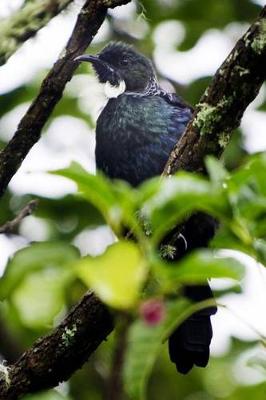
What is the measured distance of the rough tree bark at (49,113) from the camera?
250cm

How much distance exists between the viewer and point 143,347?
48.7 inches

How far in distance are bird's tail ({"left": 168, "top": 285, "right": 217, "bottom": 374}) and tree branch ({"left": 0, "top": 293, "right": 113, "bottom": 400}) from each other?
2.43 feet

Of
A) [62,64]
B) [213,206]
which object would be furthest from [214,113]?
[213,206]

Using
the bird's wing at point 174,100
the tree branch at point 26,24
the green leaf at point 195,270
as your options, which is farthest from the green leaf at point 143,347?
the bird's wing at point 174,100

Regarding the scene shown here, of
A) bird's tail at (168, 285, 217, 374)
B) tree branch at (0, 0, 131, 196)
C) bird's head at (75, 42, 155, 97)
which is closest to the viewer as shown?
tree branch at (0, 0, 131, 196)

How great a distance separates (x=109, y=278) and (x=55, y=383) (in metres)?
2.00

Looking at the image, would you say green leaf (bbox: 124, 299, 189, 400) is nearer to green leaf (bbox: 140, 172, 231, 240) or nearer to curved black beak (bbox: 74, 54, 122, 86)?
green leaf (bbox: 140, 172, 231, 240)

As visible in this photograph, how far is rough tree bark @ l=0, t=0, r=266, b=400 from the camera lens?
250 centimetres

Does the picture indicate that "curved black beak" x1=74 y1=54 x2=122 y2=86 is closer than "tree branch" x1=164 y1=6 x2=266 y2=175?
No

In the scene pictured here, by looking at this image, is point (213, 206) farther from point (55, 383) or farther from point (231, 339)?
point (231, 339)

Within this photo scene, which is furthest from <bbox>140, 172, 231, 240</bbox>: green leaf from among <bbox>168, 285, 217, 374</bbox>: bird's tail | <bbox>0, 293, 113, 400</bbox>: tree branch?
<bbox>168, 285, 217, 374</bbox>: bird's tail

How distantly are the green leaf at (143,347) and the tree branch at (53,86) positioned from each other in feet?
4.79

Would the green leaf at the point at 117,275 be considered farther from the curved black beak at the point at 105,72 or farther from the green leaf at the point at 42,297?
the curved black beak at the point at 105,72

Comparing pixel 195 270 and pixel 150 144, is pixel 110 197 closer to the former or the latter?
pixel 195 270
